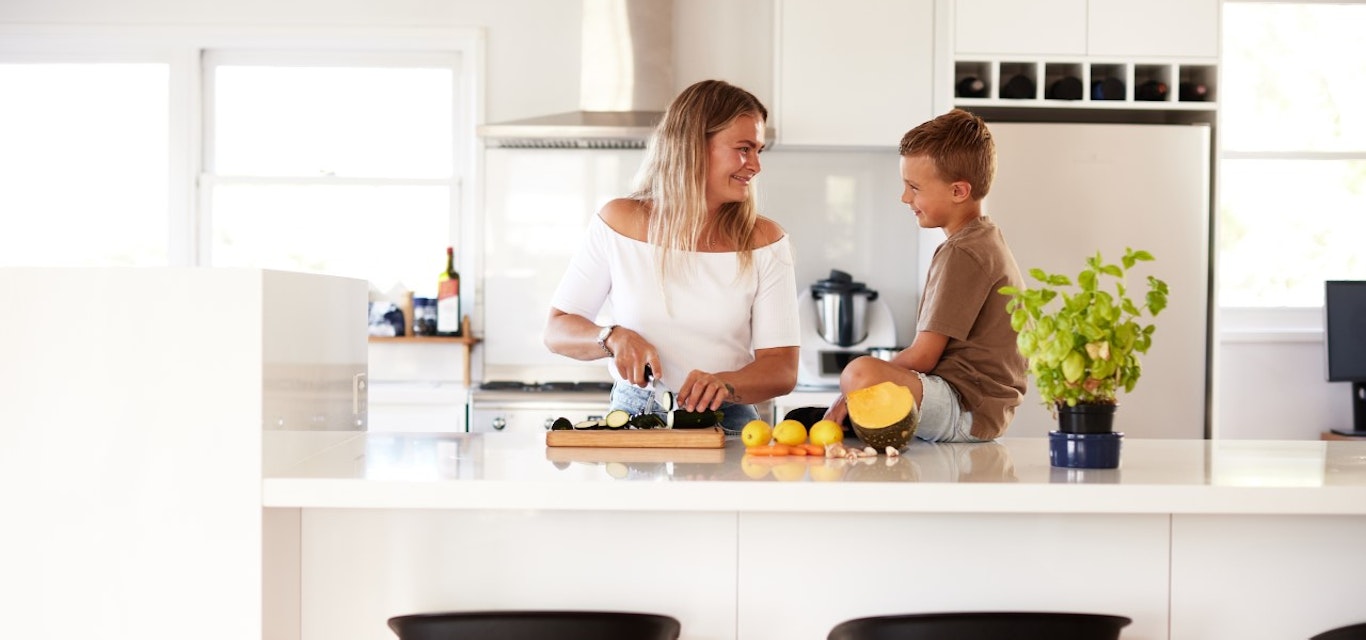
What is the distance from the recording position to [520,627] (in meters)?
1.44

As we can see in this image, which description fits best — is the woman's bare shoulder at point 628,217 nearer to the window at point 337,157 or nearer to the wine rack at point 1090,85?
the wine rack at point 1090,85

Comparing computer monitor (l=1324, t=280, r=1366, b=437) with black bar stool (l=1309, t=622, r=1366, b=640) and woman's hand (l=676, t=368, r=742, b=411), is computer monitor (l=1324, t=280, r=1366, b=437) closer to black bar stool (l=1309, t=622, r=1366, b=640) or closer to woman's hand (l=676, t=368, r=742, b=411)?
black bar stool (l=1309, t=622, r=1366, b=640)

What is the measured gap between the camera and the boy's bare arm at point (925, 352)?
194 cm

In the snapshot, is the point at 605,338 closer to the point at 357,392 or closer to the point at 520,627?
the point at 357,392

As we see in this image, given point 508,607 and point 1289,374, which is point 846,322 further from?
point 508,607

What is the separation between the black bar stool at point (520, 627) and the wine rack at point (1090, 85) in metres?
2.76

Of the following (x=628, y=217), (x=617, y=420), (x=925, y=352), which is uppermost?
A: (x=628, y=217)

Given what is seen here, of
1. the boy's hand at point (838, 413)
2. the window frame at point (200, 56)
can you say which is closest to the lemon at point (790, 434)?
the boy's hand at point (838, 413)

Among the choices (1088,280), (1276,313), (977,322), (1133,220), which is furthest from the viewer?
(1276,313)

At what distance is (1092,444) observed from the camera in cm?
160

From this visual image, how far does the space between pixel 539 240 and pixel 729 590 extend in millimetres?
2758

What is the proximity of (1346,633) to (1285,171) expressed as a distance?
10.8 ft

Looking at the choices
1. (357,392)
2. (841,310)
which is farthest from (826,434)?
(841,310)

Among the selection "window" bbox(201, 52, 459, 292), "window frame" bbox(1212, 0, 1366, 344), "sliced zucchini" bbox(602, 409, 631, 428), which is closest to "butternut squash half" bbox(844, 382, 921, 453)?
"sliced zucchini" bbox(602, 409, 631, 428)
